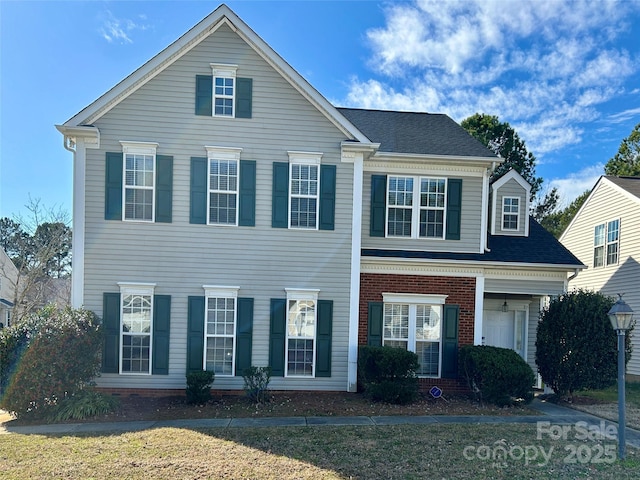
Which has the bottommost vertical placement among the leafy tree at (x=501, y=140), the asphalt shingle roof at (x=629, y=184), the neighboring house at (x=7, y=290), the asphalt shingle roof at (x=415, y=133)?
the neighboring house at (x=7, y=290)

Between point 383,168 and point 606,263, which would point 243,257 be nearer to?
point 383,168

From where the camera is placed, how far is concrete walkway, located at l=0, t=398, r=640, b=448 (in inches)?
327

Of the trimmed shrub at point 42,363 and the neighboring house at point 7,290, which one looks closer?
the trimmed shrub at point 42,363

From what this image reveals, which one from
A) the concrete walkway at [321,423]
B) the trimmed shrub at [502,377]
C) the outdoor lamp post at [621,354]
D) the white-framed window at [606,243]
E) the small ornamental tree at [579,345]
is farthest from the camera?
the white-framed window at [606,243]

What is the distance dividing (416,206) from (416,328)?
10.4 ft

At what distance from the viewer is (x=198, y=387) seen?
1005 cm

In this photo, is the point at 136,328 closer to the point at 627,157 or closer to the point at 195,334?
the point at 195,334

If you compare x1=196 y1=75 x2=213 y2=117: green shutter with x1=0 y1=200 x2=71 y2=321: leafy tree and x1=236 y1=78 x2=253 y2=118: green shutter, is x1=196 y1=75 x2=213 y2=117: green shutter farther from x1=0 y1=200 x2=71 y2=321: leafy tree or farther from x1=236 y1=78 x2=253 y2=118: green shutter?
x1=0 y1=200 x2=71 y2=321: leafy tree

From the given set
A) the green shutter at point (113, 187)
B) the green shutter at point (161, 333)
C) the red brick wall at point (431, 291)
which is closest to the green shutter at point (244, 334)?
the green shutter at point (161, 333)

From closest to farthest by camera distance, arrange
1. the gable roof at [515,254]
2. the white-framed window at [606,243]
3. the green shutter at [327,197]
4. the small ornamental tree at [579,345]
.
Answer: the small ornamental tree at [579,345] < the green shutter at [327,197] < the gable roof at [515,254] < the white-framed window at [606,243]

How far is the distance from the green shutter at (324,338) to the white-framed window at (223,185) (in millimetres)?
2998

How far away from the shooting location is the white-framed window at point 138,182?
11008mm

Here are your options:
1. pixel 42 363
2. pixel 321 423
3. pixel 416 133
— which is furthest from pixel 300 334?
pixel 416 133

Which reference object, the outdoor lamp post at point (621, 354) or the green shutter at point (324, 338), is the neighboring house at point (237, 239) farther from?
the outdoor lamp post at point (621, 354)
